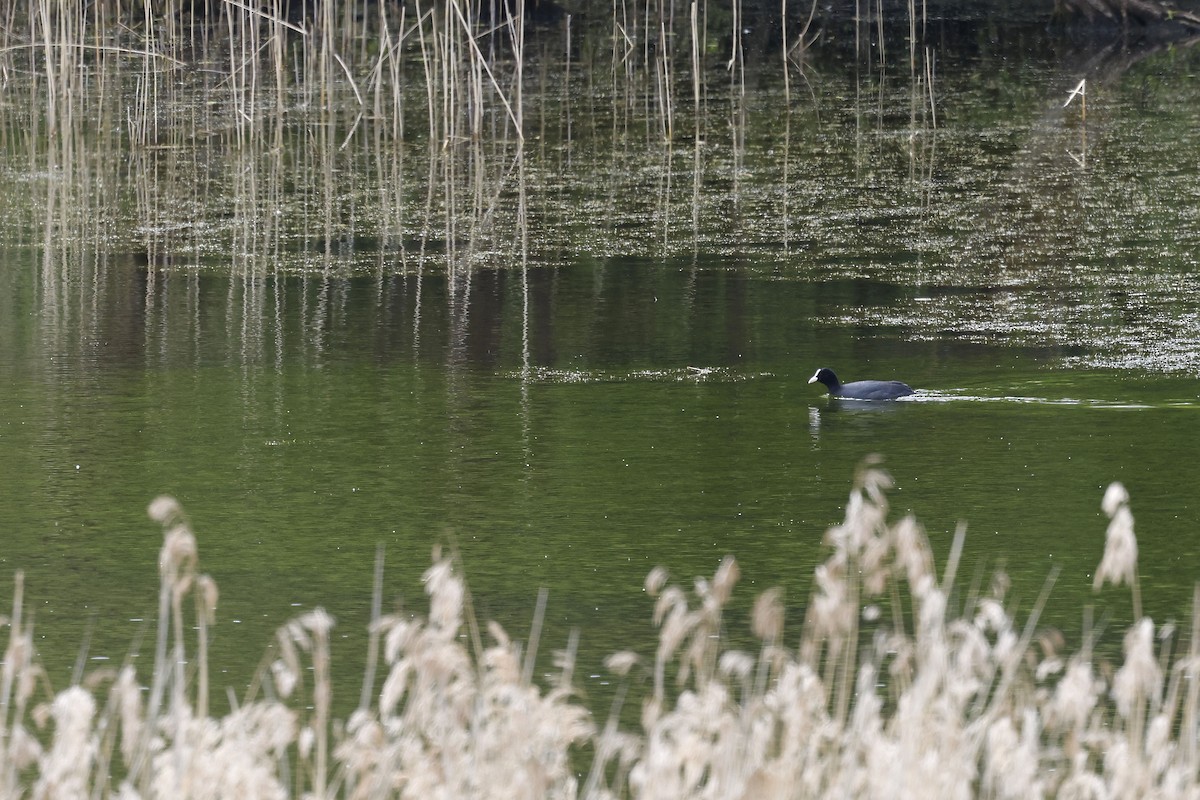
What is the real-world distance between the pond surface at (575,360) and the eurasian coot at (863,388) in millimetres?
62

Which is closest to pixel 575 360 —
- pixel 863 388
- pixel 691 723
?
pixel 863 388

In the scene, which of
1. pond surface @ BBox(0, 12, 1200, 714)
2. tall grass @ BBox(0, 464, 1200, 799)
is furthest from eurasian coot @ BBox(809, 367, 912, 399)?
tall grass @ BBox(0, 464, 1200, 799)

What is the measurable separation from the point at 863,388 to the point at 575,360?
130cm

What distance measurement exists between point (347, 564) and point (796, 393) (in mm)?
2474

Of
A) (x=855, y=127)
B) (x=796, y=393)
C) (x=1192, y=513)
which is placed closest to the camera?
(x=1192, y=513)

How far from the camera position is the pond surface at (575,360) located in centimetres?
543

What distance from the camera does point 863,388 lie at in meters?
7.13

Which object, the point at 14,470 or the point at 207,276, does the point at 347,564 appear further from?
the point at 207,276

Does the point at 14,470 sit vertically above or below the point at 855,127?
below

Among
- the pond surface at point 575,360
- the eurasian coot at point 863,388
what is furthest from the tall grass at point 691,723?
the eurasian coot at point 863,388

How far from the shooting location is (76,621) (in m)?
4.89

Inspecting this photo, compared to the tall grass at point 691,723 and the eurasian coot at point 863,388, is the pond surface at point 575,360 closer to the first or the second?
the eurasian coot at point 863,388

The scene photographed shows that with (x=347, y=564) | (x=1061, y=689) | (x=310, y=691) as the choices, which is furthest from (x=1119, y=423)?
(x=1061, y=689)

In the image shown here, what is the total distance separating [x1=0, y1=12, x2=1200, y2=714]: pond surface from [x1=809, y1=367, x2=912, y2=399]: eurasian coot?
0.20 ft
